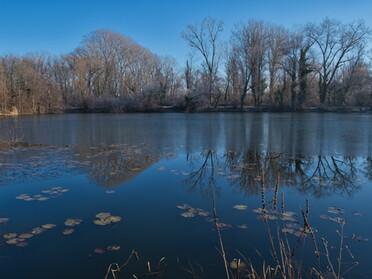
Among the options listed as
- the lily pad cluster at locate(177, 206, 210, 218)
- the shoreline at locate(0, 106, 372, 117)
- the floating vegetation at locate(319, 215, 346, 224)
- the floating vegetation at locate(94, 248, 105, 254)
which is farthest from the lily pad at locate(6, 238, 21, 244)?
the shoreline at locate(0, 106, 372, 117)

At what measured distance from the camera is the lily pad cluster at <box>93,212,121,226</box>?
13.4 feet

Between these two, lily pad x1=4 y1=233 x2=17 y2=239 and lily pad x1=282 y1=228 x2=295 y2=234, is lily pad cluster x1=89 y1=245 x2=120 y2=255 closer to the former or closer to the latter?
lily pad x1=4 y1=233 x2=17 y2=239

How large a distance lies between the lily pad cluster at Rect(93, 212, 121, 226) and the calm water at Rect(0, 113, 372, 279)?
0.26 feet

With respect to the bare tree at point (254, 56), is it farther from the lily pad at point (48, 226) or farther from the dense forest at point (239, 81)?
the lily pad at point (48, 226)

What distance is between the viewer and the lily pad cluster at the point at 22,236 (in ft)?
11.6

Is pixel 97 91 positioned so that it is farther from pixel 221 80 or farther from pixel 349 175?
pixel 349 175

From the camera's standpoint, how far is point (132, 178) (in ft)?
21.0

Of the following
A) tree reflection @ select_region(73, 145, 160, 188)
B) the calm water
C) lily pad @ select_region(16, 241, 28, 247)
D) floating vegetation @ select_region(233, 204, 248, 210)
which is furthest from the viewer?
tree reflection @ select_region(73, 145, 160, 188)

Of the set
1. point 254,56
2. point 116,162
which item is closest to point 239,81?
point 254,56

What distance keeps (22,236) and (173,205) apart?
2.19 meters

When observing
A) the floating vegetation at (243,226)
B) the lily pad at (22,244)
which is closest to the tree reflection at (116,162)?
the lily pad at (22,244)

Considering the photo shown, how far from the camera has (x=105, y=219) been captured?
4203mm

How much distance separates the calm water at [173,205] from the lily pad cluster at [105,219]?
0.26 feet

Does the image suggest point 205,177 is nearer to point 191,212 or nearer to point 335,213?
point 191,212
